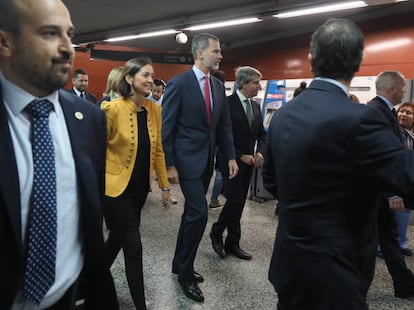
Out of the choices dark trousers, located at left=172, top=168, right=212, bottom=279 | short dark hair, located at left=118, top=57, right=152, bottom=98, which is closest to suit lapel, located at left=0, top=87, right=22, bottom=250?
short dark hair, located at left=118, top=57, right=152, bottom=98

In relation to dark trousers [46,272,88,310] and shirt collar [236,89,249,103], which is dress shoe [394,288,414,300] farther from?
dark trousers [46,272,88,310]

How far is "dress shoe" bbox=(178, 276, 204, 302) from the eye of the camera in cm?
256

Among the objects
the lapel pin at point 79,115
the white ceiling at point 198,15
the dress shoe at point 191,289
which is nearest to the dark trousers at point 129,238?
the dress shoe at point 191,289

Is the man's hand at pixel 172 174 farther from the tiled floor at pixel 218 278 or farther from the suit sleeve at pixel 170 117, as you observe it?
the tiled floor at pixel 218 278

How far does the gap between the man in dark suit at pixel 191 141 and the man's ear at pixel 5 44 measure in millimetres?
1612

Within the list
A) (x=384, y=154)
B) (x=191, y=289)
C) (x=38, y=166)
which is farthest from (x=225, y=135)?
(x=38, y=166)

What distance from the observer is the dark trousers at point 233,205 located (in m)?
3.29

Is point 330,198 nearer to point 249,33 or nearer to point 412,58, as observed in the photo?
point 412,58

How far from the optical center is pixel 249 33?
912cm

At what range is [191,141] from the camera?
2.63 meters

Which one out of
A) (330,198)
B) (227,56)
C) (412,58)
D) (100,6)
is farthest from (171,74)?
(330,198)

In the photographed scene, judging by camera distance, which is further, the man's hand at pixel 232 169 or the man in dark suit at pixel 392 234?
the man's hand at pixel 232 169

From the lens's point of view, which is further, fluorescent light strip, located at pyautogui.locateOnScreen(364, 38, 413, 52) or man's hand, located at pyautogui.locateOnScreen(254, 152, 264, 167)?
fluorescent light strip, located at pyautogui.locateOnScreen(364, 38, 413, 52)

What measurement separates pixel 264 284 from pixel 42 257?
2.17 metres
